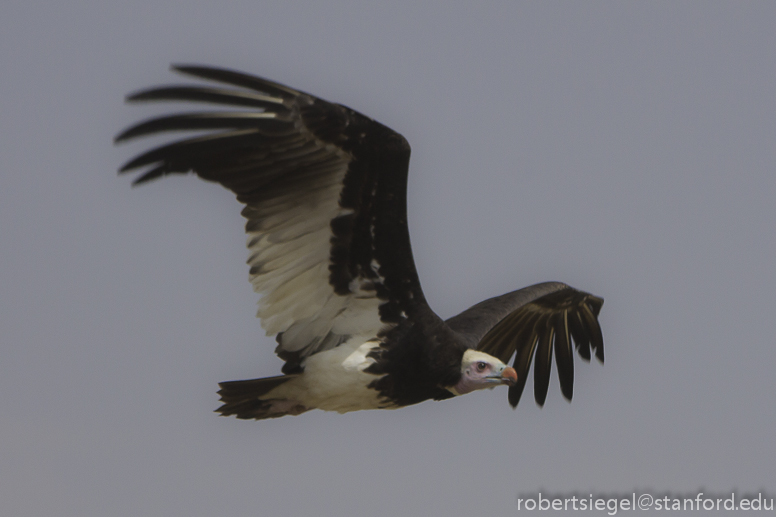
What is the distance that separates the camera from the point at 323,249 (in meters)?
8.77

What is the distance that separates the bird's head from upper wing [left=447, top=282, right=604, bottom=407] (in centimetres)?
286

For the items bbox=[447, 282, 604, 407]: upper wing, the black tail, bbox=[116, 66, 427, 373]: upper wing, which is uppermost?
bbox=[116, 66, 427, 373]: upper wing

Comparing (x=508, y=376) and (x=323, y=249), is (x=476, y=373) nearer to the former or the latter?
(x=508, y=376)

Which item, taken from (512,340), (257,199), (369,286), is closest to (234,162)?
(257,199)

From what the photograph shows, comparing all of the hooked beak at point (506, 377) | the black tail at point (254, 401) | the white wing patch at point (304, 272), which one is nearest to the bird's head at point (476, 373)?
the hooked beak at point (506, 377)

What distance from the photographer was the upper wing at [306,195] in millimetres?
7641

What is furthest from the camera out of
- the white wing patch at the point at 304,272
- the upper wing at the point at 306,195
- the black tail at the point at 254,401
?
the black tail at the point at 254,401

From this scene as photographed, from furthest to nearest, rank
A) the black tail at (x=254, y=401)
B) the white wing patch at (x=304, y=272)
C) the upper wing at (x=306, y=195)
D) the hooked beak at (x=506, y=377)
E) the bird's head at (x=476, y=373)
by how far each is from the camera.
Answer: the hooked beak at (x=506, y=377) → the bird's head at (x=476, y=373) → the black tail at (x=254, y=401) → the white wing patch at (x=304, y=272) → the upper wing at (x=306, y=195)

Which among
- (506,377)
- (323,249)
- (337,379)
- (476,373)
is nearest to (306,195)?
(323,249)

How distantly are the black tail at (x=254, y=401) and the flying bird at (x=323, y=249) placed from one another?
1cm

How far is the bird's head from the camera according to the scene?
9438 millimetres

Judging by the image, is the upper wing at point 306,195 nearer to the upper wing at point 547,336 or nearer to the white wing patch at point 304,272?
the white wing patch at point 304,272

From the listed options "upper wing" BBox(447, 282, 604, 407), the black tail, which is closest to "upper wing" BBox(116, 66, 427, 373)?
the black tail

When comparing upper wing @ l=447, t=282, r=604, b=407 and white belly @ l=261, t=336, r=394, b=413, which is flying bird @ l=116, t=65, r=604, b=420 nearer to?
white belly @ l=261, t=336, r=394, b=413
